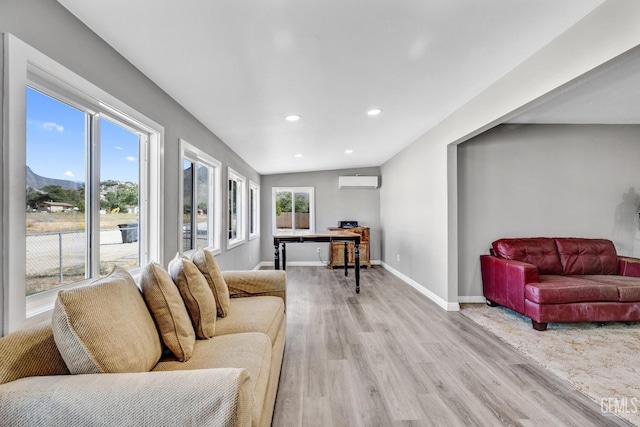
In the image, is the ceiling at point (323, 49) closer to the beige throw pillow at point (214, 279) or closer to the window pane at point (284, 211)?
the beige throw pillow at point (214, 279)

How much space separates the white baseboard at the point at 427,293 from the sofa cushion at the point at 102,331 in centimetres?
329

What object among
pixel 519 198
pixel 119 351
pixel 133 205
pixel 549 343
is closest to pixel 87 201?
pixel 133 205

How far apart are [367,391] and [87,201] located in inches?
81.2

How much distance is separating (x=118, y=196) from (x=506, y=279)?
3791mm

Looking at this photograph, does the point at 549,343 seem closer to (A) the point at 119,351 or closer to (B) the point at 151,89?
(A) the point at 119,351

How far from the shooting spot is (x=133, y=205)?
2.24m

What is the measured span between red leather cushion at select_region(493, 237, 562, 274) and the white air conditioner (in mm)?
3369

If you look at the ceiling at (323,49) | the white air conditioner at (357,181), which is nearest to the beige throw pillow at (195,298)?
the ceiling at (323,49)

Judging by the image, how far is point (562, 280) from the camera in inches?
127

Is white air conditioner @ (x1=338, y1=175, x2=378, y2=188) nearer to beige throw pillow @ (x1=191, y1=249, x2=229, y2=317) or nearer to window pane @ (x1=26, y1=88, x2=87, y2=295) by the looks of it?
beige throw pillow @ (x1=191, y1=249, x2=229, y2=317)

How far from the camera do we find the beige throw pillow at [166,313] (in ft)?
4.64

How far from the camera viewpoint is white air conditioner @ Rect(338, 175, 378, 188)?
675 cm

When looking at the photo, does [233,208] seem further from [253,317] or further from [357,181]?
[253,317]

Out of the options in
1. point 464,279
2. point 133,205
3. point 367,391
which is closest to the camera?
point 367,391
